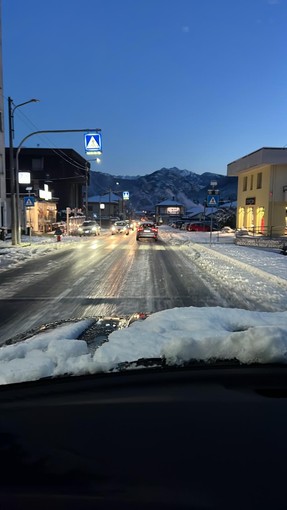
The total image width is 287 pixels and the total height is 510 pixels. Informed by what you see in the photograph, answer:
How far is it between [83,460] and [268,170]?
38.7m

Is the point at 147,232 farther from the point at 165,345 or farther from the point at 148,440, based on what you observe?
the point at 148,440

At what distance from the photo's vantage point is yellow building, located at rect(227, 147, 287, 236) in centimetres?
3653

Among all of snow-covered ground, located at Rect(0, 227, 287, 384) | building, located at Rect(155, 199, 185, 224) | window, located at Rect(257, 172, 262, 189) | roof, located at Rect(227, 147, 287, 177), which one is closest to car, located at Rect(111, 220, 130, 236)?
window, located at Rect(257, 172, 262, 189)

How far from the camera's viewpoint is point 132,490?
1.54 meters

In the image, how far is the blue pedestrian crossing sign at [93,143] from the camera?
2728 centimetres

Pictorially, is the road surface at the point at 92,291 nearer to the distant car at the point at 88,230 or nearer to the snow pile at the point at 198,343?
the snow pile at the point at 198,343

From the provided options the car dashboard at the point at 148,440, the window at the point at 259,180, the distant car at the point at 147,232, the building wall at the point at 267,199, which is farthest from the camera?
the window at the point at 259,180

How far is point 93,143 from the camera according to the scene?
27.3 metres

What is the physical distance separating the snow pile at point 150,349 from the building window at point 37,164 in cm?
8296

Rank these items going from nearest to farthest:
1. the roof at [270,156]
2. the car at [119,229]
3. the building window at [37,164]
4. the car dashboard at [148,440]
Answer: the car dashboard at [148,440], the roof at [270,156], the car at [119,229], the building window at [37,164]

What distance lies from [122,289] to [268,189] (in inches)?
1160

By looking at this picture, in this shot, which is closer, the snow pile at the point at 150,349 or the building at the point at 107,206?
the snow pile at the point at 150,349

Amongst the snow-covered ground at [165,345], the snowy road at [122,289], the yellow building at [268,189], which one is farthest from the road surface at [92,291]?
the yellow building at [268,189]

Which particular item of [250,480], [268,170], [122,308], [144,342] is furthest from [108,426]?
[268,170]
